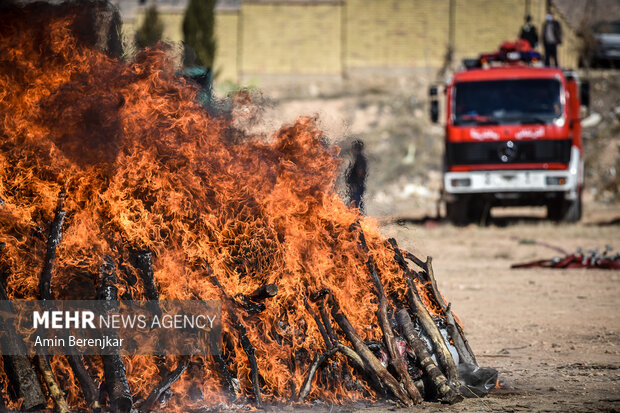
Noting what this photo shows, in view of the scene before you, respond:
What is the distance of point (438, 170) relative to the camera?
30609 mm

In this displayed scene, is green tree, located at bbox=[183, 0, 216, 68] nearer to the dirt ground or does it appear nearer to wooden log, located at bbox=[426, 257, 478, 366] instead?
the dirt ground

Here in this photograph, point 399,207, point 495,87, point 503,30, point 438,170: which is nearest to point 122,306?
point 495,87

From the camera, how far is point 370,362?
5879mm

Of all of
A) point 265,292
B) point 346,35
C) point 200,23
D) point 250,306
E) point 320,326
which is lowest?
point 320,326

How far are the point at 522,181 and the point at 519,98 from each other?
1718mm

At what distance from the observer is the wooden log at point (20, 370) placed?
17.9ft

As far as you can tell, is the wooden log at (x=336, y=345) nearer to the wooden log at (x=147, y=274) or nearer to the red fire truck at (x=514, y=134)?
the wooden log at (x=147, y=274)

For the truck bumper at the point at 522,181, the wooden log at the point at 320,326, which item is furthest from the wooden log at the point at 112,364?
the truck bumper at the point at 522,181

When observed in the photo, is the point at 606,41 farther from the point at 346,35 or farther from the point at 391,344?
the point at 391,344

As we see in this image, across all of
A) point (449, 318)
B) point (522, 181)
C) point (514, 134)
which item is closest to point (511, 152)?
point (514, 134)

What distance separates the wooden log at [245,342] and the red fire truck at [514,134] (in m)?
13.2

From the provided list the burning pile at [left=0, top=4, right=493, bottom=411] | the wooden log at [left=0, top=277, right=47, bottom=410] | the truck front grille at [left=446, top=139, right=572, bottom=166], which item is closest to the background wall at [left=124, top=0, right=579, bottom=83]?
the truck front grille at [left=446, top=139, right=572, bottom=166]

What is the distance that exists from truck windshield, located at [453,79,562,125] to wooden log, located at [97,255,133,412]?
44.6 feet

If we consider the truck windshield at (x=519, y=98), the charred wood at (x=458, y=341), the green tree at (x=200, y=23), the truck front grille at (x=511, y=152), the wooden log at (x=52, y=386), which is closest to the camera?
the wooden log at (x=52, y=386)
